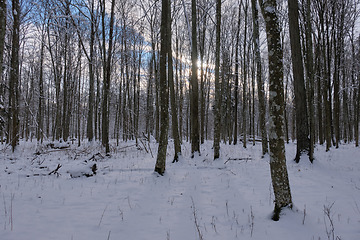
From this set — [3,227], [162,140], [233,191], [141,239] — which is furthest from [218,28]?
[3,227]

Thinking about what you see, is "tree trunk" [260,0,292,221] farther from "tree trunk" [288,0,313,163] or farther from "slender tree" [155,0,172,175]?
"tree trunk" [288,0,313,163]

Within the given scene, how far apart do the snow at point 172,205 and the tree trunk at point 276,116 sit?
0.33 meters

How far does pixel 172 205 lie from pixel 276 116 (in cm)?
271

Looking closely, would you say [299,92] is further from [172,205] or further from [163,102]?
A: [172,205]

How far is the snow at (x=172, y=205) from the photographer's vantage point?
2.84 metres

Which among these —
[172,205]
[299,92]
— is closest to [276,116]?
[172,205]

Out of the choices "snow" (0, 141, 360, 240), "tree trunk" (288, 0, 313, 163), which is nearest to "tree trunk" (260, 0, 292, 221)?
"snow" (0, 141, 360, 240)

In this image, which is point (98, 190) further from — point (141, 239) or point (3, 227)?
point (141, 239)

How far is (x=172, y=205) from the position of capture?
396cm

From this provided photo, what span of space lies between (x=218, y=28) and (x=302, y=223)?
8435 millimetres

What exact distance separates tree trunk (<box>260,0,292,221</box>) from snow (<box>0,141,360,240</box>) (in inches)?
13.0

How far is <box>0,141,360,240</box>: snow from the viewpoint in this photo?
2.84 m

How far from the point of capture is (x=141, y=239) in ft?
8.83

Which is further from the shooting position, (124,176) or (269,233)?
(124,176)
